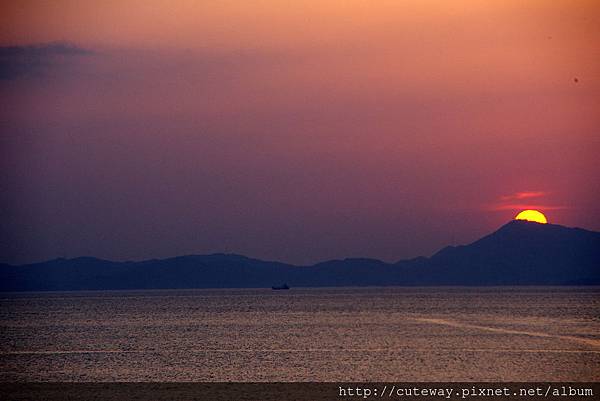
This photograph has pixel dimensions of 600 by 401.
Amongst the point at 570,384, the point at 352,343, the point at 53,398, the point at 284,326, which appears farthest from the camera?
the point at 284,326

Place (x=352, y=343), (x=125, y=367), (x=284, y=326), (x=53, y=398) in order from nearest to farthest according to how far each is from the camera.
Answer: (x=53, y=398)
(x=125, y=367)
(x=352, y=343)
(x=284, y=326)

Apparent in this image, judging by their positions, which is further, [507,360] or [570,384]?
[507,360]

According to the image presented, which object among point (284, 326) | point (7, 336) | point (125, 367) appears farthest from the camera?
point (284, 326)

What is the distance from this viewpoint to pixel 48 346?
83500 millimetres

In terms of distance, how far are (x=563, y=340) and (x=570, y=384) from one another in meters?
40.7

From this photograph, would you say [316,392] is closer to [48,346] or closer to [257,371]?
[257,371]

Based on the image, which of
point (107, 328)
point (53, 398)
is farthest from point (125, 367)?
point (107, 328)

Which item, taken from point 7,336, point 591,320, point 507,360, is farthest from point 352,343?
point 591,320

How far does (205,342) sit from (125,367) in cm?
2416

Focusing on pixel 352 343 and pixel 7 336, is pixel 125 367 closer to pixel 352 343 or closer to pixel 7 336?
pixel 352 343

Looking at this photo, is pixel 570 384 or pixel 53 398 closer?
pixel 53 398

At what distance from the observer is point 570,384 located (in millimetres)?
45719

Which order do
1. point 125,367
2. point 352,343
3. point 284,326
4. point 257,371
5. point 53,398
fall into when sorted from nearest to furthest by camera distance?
point 53,398 < point 257,371 < point 125,367 < point 352,343 < point 284,326

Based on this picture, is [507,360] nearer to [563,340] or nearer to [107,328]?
[563,340]
